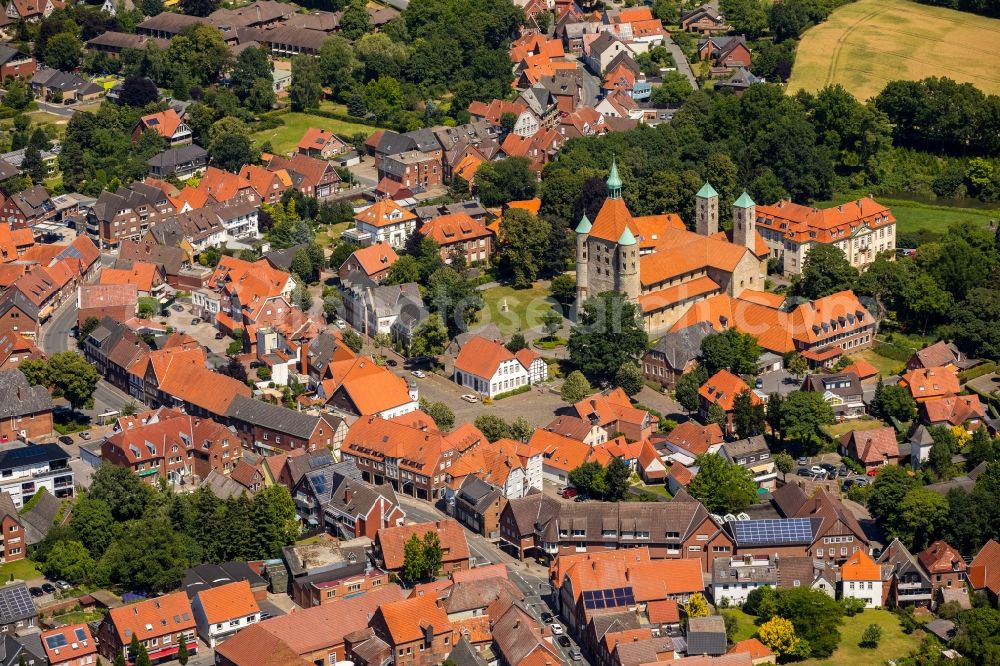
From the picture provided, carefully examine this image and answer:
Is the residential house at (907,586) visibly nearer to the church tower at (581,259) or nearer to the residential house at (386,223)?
the church tower at (581,259)

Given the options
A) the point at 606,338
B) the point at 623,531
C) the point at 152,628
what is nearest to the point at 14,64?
the point at 606,338

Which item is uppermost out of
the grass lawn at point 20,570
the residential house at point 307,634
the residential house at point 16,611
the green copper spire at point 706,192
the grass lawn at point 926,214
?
→ the green copper spire at point 706,192

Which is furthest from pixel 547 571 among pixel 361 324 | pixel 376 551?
pixel 361 324

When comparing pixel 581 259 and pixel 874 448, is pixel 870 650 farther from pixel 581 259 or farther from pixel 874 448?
pixel 581 259

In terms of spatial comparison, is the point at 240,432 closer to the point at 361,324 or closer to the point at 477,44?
the point at 361,324

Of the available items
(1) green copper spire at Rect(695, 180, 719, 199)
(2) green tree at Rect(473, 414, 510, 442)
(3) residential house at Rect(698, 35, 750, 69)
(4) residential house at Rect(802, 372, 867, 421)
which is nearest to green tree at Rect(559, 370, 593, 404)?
(2) green tree at Rect(473, 414, 510, 442)

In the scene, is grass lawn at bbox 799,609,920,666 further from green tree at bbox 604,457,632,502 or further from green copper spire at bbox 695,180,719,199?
green copper spire at bbox 695,180,719,199

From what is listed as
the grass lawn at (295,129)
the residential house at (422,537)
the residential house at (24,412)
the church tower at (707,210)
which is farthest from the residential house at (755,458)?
the grass lawn at (295,129)
